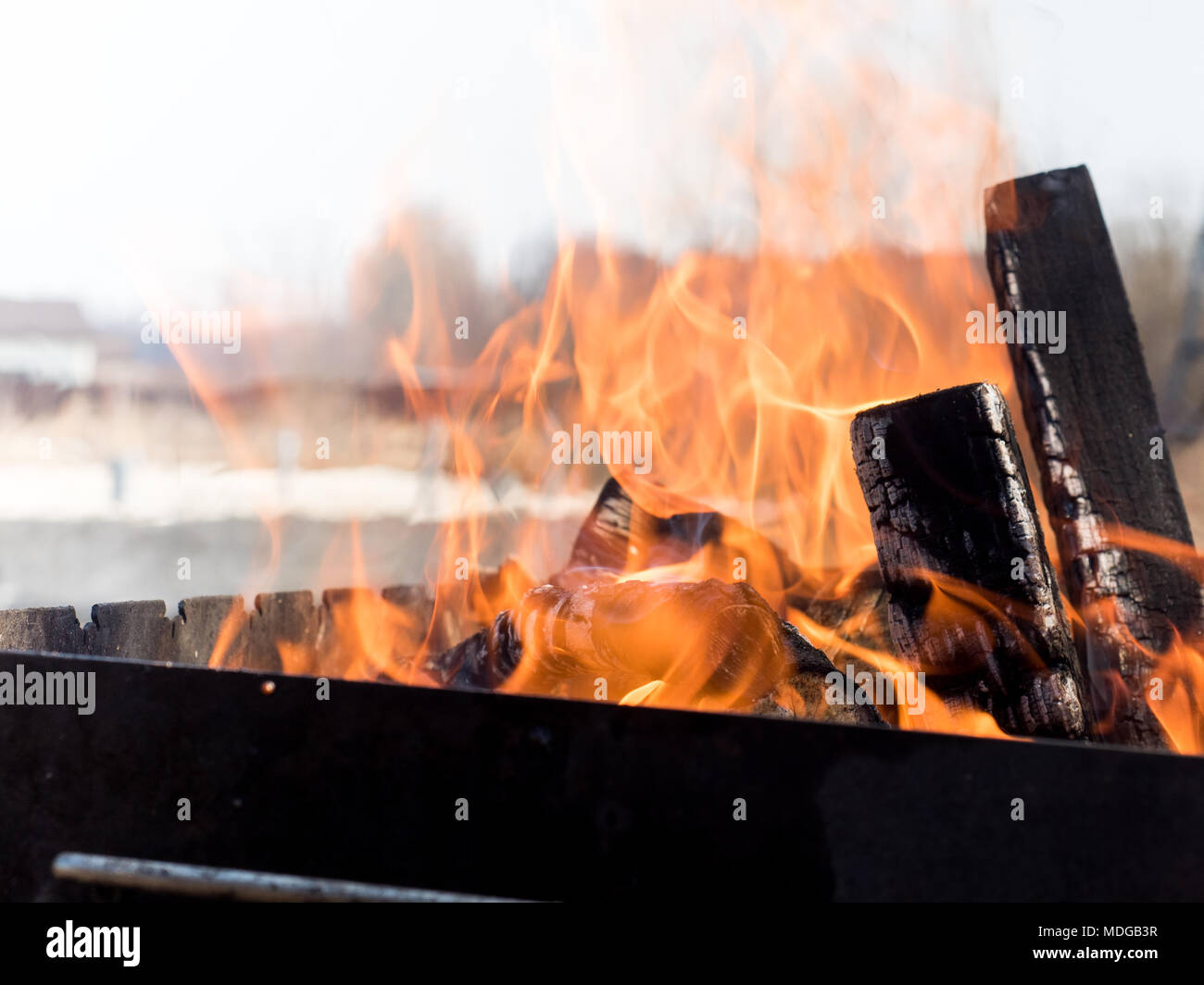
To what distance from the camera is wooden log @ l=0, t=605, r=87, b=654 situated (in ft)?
7.23

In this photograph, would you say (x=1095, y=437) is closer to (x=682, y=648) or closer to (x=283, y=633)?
(x=682, y=648)

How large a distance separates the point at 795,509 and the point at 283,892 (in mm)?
2621

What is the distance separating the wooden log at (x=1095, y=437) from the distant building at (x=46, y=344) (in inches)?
144

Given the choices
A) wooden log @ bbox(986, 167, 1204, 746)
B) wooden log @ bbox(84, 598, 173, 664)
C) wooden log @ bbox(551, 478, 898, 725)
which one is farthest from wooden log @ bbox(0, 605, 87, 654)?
wooden log @ bbox(986, 167, 1204, 746)

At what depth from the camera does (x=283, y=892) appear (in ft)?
4.04

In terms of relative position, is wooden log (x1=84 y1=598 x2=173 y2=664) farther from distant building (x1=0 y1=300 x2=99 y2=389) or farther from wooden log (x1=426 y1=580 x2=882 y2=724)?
distant building (x1=0 y1=300 x2=99 y2=389)

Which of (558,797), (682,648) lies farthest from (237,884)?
(682,648)

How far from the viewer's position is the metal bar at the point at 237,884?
1.21 metres

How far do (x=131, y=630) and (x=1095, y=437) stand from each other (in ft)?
9.89

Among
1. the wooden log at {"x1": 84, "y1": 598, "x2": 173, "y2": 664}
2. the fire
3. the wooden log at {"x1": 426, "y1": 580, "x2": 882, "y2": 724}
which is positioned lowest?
the wooden log at {"x1": 426, "y1": 580, "x2": 882, "y2": 724}

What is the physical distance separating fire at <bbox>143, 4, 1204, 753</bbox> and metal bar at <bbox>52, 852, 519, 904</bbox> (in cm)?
143

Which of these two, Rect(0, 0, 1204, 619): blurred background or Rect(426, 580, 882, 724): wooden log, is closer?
Rect(426, 580, 882, 724): wooden log
